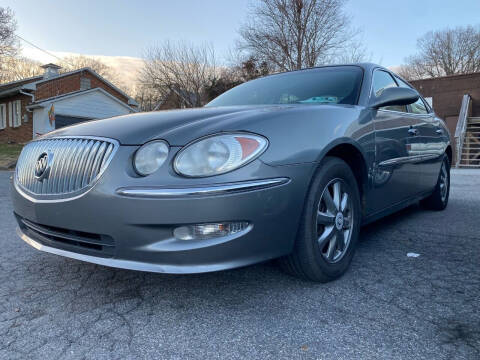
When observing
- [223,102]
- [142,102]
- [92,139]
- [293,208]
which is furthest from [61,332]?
[142,102]

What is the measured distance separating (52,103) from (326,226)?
20674 millimetres

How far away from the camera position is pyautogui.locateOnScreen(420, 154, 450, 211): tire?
4.32 m

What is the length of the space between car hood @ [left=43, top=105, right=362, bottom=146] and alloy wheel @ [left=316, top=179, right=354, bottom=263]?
1.69ft

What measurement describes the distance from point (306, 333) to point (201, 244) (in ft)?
1.96

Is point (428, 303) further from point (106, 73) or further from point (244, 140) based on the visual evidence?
point (106, 73)

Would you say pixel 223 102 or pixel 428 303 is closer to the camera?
pixel 428 303

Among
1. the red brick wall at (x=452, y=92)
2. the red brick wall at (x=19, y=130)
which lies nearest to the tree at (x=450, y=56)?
the red brick wall at (x=452, y=92)

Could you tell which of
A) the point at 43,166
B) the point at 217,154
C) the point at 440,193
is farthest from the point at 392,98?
the point at 43,166

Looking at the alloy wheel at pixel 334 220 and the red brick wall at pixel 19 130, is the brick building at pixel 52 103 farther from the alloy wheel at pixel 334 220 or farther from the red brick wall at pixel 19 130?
the alloy wheel at pixel 334 220

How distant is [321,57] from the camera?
20.8 m

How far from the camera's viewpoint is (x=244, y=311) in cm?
186

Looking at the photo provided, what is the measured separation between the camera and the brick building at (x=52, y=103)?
65.2 feet

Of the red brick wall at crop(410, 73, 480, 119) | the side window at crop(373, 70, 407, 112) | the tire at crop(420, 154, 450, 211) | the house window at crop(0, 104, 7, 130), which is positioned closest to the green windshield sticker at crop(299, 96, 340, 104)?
the side window at crop(373, 70, 407, 112)

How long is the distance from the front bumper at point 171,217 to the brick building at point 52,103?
18821 mm
